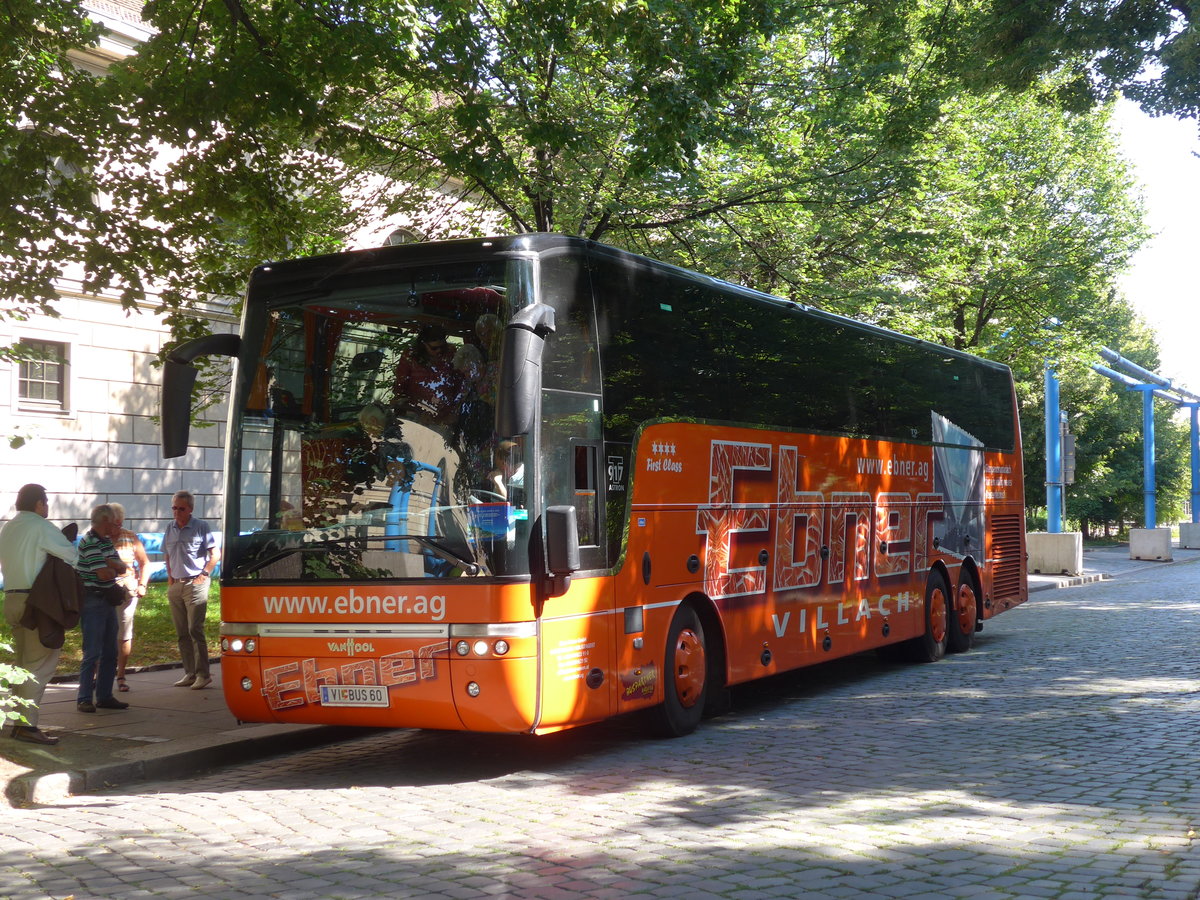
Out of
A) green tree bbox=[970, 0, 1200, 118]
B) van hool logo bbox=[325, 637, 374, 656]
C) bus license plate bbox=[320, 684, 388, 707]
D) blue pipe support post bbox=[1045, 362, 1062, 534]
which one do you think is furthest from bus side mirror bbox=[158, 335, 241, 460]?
blue pipe support post bbox=[1045, 362, 1062, 534]

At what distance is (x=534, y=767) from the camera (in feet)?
29.5

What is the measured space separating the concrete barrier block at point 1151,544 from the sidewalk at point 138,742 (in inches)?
1416

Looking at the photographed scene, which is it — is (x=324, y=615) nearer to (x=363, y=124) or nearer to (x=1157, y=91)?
(x=363, y=124)

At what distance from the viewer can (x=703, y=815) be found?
7.13 meters

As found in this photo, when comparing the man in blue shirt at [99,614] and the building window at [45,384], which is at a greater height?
the building window at [45,384]

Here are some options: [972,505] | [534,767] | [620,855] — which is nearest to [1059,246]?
[972,505]

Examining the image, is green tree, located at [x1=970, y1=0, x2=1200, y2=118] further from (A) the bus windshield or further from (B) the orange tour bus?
(A) the bus windshield

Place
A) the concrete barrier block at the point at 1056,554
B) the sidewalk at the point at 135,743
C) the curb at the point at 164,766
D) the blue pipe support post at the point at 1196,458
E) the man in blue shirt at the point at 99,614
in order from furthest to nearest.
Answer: the blue pipe support post at the point at 1196,458, the concrete barrier block at the point at 1056,554, the man in blue shirt at the point at 99,614, the sidewalk at the point at 135,743, the curb at the point at 164,766

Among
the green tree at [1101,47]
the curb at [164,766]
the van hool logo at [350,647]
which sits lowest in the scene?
the curb at [164,766]

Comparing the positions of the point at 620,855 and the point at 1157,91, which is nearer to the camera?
the point at 620,855

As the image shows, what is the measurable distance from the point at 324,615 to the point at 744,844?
11.4 ft

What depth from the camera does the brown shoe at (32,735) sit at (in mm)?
9383

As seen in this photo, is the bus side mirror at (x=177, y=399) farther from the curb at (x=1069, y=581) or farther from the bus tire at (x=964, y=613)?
the curb at (x=1069, y=581)

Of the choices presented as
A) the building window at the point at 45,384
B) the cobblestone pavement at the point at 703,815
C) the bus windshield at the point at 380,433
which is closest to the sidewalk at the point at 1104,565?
the cobblestone pavement at the point at 703,815
